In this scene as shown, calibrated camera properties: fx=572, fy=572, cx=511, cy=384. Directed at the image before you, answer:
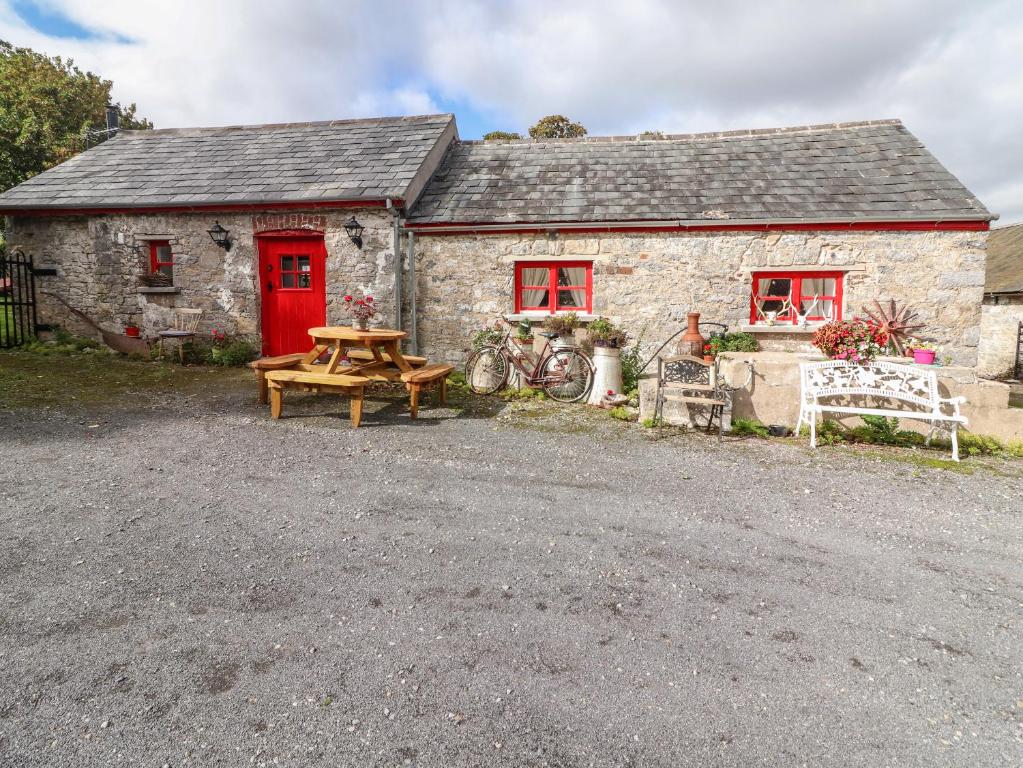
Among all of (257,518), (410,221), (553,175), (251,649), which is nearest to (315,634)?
(251,649)

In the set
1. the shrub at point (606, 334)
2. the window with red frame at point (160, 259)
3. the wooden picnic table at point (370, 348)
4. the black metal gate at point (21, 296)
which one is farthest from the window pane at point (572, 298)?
the black metal gate at point (21, 296)

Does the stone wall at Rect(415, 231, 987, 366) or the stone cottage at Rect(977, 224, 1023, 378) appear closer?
the stone wall at Rect(415, 231, 987, 366)

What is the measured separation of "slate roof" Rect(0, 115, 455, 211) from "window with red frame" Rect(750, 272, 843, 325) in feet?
19.8

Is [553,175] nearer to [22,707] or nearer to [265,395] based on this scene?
[265,395]

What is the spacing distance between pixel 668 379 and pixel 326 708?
18.2 feet

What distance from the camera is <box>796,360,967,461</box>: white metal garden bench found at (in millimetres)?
6031

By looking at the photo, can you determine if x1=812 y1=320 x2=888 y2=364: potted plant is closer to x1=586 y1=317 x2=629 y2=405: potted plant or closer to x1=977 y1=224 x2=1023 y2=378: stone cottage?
x1=586 y1=317 x2=629 y2=405: potted plant

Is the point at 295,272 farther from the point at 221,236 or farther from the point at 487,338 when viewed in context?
the point at 487,338

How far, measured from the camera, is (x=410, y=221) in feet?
31.3

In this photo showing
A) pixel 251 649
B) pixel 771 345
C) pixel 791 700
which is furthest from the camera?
pixel 771 345

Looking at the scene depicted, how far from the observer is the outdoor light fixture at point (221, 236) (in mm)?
10125

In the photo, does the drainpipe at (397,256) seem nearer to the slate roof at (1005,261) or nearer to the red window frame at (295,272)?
the red window frame at (295,272)

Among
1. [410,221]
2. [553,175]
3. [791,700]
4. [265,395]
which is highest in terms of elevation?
[553,175]

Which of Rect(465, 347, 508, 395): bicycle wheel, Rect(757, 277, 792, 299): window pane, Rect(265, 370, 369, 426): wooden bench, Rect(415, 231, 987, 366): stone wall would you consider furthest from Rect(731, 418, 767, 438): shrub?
Rect(265, 370, 369, 426): wooden bench
